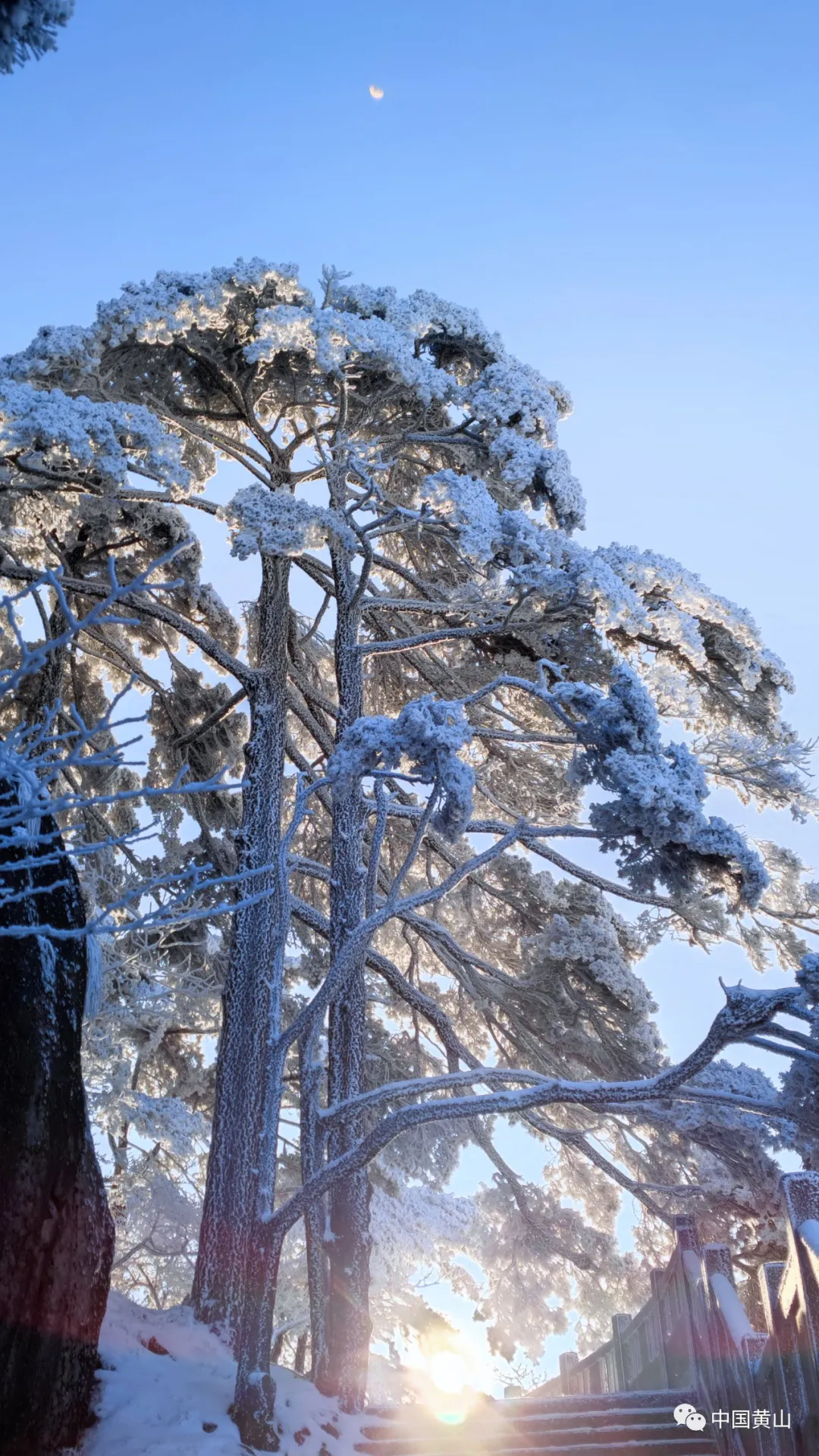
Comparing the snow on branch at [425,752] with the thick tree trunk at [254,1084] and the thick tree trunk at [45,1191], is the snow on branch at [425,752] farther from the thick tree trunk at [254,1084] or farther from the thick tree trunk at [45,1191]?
the thick tree trunk at [45,1191]

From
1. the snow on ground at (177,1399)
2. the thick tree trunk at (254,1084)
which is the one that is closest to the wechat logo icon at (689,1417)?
the snow on ground at (177,1399)

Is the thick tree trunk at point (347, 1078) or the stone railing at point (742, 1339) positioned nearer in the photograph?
the stone railing at point (742, 1339)

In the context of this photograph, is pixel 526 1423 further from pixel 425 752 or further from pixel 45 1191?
pixel 425 752

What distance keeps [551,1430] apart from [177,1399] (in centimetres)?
305

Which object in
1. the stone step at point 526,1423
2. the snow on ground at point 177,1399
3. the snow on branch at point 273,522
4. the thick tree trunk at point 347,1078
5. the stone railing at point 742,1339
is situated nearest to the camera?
the stone railing at point 742,1339

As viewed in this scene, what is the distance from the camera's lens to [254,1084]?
10.6 meters

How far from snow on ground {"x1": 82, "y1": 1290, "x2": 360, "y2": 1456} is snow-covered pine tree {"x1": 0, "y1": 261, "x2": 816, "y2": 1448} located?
0.26 m

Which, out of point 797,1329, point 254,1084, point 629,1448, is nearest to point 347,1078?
point 254,1084

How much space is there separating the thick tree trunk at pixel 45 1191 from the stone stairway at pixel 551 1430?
2.67m

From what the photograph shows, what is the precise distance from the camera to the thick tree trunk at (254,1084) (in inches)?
304

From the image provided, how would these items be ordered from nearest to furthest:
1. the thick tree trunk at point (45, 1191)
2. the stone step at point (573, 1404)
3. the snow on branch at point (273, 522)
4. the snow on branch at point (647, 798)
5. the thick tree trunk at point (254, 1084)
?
the thick tree trunk at point (45, 1191) < the thick tree trunk at point (254, 1084) < the snow on branch at point (647, 798) < the stone step at point (573, 1404) < the snow on branch at point (273, 522)

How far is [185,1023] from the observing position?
49.3 feet

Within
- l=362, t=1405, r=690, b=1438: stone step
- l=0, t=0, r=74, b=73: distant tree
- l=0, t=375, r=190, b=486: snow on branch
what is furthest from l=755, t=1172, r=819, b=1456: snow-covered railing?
l=0, t=375, r=190, b=486: snow on branch

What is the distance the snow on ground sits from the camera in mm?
7164
